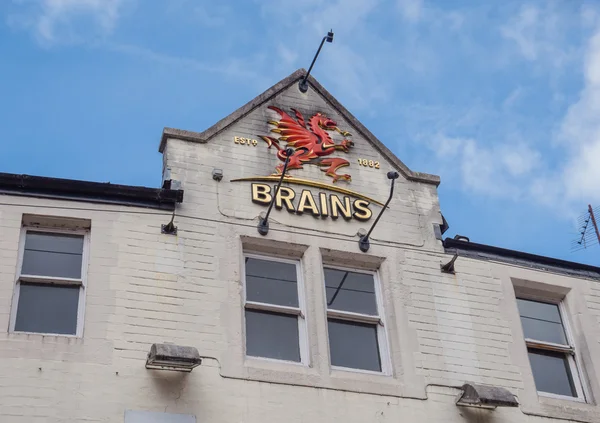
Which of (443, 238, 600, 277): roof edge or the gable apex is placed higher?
the gable apex

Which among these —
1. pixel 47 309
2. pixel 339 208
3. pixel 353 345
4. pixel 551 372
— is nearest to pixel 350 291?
pixel 353 345

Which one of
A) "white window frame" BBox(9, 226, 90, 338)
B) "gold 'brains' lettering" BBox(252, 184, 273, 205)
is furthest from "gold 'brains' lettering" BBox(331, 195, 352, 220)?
"white window frame" BBox(9, 226, 90, 338)

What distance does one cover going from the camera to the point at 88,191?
14594mm

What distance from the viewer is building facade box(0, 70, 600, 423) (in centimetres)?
1309

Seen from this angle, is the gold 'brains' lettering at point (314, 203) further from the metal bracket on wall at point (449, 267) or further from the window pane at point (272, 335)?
the window pane at point (272, 335)

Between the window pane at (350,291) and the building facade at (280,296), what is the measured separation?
3 cm

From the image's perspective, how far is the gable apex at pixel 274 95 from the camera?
1596cm

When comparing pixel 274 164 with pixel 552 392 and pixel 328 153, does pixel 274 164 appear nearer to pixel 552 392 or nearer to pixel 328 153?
pixel 328 153

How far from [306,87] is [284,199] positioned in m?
2.62

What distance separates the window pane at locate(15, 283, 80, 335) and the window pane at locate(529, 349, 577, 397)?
7.12 m

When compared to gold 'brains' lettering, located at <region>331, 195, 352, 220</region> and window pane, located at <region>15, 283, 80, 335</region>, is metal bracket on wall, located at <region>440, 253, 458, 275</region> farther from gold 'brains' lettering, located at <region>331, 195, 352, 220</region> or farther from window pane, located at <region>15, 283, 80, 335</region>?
window pane, located at <region>15, 283, 80, 335</region>

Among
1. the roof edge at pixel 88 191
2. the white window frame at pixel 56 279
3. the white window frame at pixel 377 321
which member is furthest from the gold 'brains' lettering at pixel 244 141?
the white window frame at pixel 56 279

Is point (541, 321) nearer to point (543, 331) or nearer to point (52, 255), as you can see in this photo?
point (543, 331)

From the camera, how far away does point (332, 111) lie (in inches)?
683
